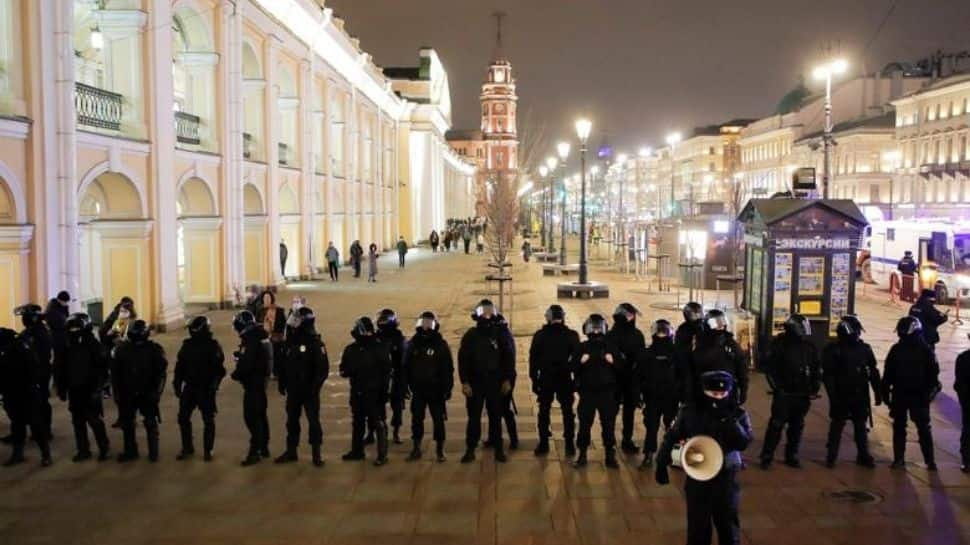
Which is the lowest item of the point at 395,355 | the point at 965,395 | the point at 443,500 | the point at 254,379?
the point at 443,500

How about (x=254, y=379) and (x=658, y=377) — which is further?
(x=254, y=379)

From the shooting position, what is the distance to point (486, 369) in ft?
31.7

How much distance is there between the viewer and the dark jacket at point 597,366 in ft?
30.5

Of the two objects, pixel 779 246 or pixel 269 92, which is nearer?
pixel 779 246

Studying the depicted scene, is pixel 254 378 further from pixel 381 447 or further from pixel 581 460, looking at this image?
pixel 581 460

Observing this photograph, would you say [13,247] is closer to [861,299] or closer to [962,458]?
[962,458]

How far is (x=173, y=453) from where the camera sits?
10078 millimetres

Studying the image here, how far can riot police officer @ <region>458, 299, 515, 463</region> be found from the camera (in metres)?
9.66

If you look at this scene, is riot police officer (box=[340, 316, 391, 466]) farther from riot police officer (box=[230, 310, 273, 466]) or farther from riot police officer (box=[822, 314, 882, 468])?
riot police officer (box=[822, 314, 882, 468])

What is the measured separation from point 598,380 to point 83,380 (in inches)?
212

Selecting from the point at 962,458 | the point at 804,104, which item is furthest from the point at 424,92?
the point at 962,458

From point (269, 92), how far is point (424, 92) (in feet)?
163

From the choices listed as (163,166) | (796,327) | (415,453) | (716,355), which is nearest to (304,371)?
(415,453)

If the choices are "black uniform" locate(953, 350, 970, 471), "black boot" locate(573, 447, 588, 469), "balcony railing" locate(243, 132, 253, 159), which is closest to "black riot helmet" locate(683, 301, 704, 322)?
"black boot" locate(573, 447, 588, 469)
